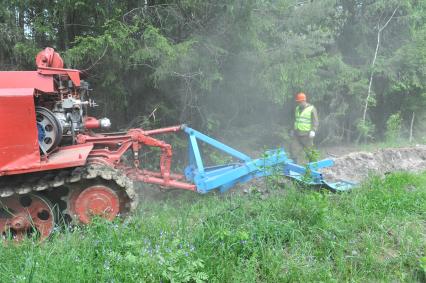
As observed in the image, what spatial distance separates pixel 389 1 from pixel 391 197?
854cm

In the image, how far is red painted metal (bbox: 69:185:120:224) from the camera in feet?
17.0

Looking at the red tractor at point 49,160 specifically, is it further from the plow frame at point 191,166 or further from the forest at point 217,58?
the forest at point 217,58

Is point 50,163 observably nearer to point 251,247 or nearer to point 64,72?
point 64,72

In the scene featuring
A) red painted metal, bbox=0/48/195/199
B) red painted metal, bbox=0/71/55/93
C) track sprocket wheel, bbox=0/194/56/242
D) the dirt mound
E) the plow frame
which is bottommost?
the dirt mound

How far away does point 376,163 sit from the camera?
376 inches

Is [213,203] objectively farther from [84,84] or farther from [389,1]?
[389,1]

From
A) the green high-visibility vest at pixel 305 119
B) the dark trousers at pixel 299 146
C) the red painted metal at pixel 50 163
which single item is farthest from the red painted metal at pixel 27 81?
the dark trousers at pixel 299 146

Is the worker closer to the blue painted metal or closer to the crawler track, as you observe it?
the blue painted metal

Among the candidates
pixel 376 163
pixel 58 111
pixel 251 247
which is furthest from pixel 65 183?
pixel 376 163

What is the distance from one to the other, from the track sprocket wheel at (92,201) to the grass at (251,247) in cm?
64

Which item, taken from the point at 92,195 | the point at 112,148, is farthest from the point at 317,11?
the point at 92,195

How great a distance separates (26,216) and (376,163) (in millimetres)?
7462

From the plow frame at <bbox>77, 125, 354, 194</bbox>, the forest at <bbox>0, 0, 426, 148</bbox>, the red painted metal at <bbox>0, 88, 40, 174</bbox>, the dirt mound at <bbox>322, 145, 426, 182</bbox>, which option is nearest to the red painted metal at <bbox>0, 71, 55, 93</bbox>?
the red painted metal at <bbox>0, 88, 40, 174</bbox>

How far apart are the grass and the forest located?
3.34m
